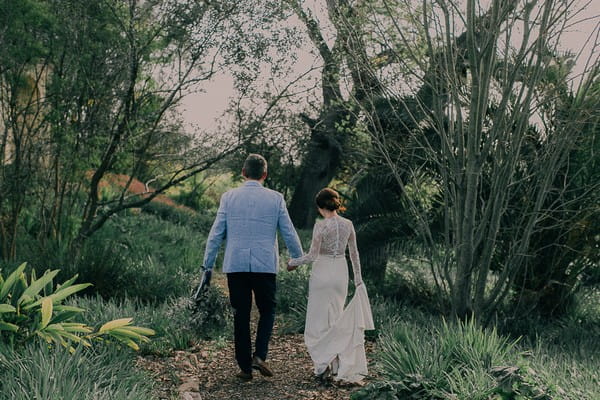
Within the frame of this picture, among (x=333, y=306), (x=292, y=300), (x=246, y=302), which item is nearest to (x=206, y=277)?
(x=246, y=302)

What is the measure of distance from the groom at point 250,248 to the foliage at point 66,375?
0.95m

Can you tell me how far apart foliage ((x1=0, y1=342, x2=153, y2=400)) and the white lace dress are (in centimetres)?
153

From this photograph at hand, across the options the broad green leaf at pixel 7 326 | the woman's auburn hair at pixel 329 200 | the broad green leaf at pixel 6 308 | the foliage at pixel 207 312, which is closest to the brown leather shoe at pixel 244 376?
the foliage at pixel 207 312

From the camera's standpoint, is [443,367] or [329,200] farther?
[329,200]

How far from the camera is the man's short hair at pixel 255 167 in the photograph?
5.89 m

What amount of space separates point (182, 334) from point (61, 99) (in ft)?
14.6

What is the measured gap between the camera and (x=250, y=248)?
5.80 m

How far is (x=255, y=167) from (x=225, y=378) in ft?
6.11

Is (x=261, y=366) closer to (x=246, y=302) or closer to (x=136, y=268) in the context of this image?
(x=246, y=302)

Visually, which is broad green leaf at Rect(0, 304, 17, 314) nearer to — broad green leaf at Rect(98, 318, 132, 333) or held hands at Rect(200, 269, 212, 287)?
broad green leaf at Rect(98, 318, 132, 333)

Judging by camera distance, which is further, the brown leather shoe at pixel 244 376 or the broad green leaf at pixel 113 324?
the brown leather shoe at pixel 244 376

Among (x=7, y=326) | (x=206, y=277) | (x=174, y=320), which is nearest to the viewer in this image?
(x=7, y=326)

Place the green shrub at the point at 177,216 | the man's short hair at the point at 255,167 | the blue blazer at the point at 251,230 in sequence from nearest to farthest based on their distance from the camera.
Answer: the blue blazer at the point at 251,230
the man's short hair at the point at 255,167
the green shrub at the point at 177,216

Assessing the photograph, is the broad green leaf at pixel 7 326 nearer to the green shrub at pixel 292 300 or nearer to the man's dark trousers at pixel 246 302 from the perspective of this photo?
the man's dark trousers at pixel 246 302
